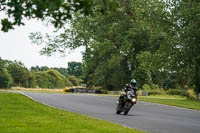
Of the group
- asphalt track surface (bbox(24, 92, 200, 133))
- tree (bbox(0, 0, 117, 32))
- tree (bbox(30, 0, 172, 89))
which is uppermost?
tree (bbox(30, 0, 172, 89))

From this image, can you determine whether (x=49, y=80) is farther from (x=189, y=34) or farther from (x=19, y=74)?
(x=189, y=34)

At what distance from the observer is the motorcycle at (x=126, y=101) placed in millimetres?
18594

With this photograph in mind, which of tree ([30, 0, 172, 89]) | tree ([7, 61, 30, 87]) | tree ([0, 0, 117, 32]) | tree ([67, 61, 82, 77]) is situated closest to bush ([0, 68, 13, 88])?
tree ([7, 61, 30, 87])

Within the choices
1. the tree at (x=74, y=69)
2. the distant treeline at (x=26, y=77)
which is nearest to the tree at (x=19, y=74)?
the distant treeline at (x=26, y=77)

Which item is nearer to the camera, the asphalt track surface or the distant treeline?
the asphalt track surface

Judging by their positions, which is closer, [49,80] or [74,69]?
[49,80]

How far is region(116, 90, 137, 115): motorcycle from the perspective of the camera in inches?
732

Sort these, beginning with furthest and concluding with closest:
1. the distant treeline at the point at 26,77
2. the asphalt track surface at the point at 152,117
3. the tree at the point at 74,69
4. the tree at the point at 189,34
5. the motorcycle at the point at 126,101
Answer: the tree at the point at 74,69 → the distant treeline at the point at 26,77 → the tree at the point at 189,34 → the motorcycle at the point at 126,101 → the asphalt track surface at the point at 152,117

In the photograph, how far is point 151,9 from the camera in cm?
4125

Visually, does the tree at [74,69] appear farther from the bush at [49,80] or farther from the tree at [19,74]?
the tree at [19,74]

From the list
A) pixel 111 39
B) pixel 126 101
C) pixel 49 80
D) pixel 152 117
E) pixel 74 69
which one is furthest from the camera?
pixel 74 69

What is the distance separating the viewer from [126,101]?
62.1 feet

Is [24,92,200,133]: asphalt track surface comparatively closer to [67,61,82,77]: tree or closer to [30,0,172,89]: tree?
[30,0,172,89]: tree

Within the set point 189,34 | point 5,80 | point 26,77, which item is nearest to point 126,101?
point 189,34
